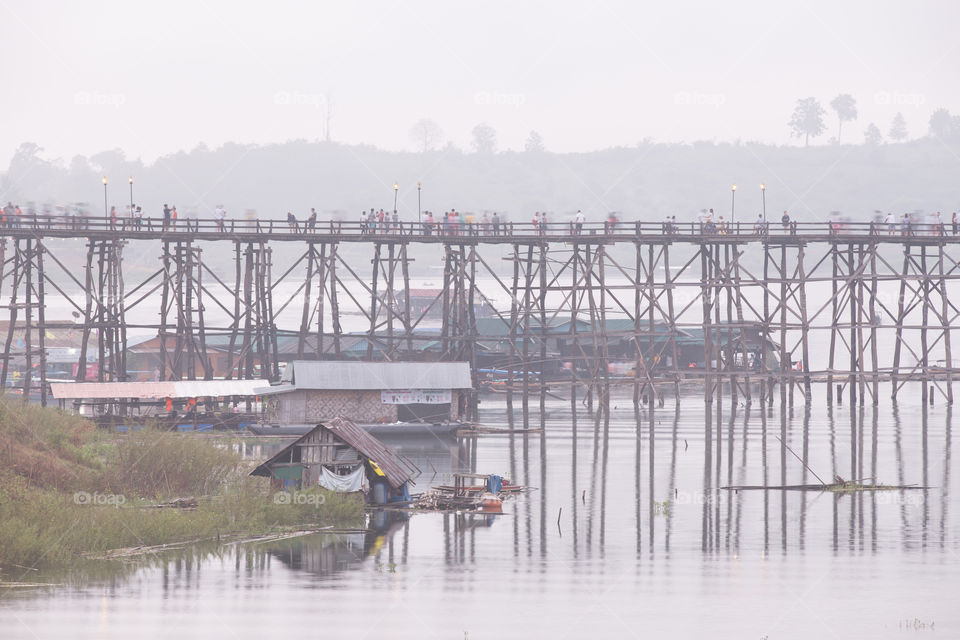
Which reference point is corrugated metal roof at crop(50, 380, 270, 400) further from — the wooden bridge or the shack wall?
the wooden bridge

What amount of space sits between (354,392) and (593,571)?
72.0ft

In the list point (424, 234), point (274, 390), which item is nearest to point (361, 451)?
point (274, 390)

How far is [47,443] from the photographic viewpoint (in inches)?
1396

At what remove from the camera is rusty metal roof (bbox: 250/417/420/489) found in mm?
33812

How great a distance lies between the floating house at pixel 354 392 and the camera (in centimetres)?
4906

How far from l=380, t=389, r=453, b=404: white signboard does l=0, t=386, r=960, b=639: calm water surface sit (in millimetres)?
7103

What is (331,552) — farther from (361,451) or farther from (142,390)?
(142,390)

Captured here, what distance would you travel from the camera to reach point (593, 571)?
28750mm

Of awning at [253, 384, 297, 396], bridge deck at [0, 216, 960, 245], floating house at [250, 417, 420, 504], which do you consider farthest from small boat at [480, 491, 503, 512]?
bridge deck at [0, 216, 960, 245]

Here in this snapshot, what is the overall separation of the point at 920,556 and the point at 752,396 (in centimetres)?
4076

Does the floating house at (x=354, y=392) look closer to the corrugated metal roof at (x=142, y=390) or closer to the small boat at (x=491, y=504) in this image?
the corrugated metal roof at (x=142, y=390)

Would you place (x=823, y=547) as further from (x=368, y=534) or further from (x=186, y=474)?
(x=186, y=474)

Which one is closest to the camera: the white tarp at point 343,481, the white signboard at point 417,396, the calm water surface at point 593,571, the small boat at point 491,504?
the calm water surface at point 593,571

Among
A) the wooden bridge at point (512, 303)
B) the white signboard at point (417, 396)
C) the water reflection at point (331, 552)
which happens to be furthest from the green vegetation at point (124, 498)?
the wooden bridge at point (512, 303)
